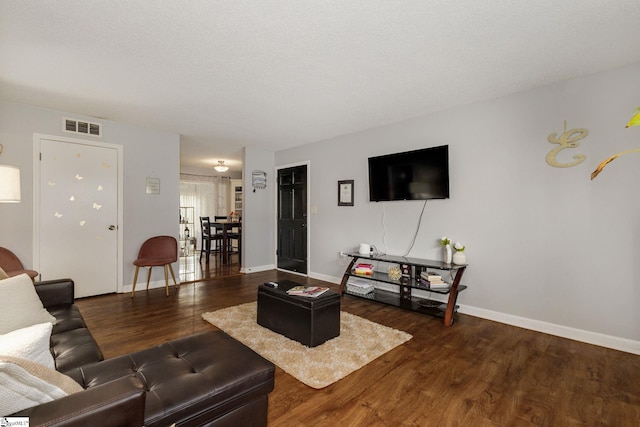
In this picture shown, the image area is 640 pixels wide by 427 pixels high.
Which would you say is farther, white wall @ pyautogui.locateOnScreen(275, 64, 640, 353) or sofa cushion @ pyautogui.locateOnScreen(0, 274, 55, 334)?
white wall @ pyautogui.locateOnScreen(275, 64, 640, 353)

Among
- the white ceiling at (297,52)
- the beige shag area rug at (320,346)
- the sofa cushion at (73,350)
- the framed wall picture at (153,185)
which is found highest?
the white ceiling at (297,52)

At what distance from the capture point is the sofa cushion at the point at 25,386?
2.59 ft

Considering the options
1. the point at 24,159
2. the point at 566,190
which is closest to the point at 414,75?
the point at 566,190

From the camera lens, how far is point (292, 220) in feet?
18.5

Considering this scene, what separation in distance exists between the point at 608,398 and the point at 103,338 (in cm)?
388

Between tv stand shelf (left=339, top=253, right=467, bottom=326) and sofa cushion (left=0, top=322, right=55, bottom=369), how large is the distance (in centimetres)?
306

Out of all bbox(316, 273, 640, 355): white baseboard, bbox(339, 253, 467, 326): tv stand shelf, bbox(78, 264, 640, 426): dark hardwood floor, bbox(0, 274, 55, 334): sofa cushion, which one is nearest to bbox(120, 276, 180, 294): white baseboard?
bbox(78, 264, 640, 426): dark hardwood floor

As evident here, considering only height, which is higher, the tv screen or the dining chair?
the tv screen

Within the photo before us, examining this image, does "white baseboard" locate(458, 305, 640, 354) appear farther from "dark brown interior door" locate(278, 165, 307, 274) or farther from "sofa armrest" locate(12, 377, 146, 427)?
"sofa armrest" locate(12, 377, 146, 427)

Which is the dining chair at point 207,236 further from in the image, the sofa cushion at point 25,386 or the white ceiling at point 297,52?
the sofa cushion at point 25,386

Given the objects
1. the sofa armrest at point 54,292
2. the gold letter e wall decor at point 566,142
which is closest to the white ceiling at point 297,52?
the gold letter e wall decor at point 566,142

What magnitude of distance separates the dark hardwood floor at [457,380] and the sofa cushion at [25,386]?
1.08m

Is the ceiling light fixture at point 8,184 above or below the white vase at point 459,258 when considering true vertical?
above

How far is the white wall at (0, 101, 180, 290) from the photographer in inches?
134
